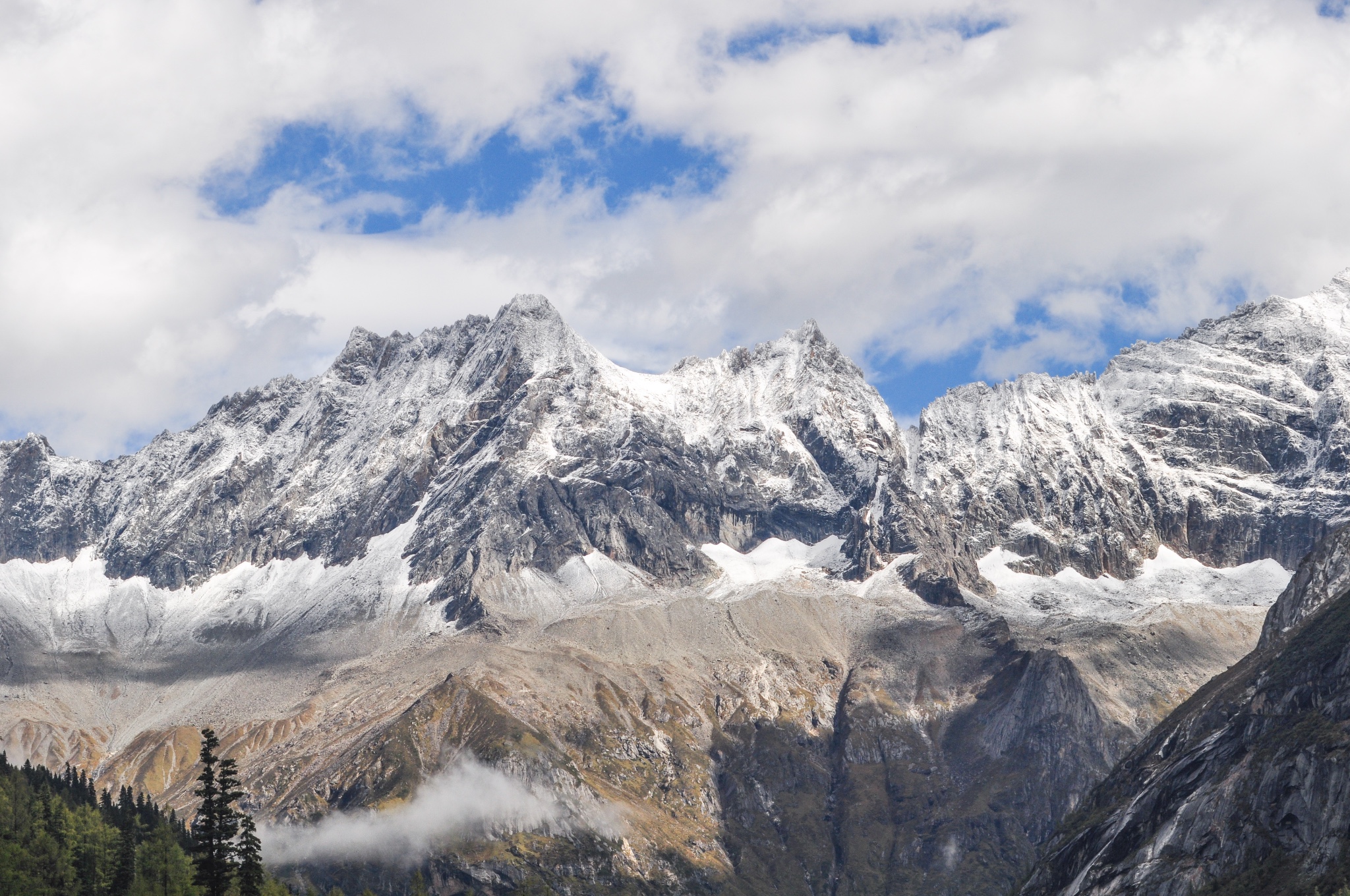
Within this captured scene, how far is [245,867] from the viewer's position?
156625 mm

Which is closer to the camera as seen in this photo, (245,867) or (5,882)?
(245,867)

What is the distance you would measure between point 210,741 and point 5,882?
189 feet

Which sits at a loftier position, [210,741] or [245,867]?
[210,741]

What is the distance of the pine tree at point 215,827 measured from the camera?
489 ft

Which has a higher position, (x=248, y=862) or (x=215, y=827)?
(x=215, y=827)

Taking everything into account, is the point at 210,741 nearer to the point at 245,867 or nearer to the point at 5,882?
the point at 245,867

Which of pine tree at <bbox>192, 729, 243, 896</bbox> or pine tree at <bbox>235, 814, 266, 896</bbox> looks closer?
pine tree at <bbox>192, 729, 243, 896</bbox>

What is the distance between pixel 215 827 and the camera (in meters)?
150

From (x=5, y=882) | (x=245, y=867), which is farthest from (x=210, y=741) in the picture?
(x=5, y=882)

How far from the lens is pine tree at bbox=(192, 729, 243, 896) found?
5871 inches

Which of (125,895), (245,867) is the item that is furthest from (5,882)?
(245,867)

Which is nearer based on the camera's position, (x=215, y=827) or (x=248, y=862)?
(x=215, y=827)

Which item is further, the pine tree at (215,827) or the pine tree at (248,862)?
the pine tree at (248,862)

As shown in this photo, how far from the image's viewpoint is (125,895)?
195875 mm
